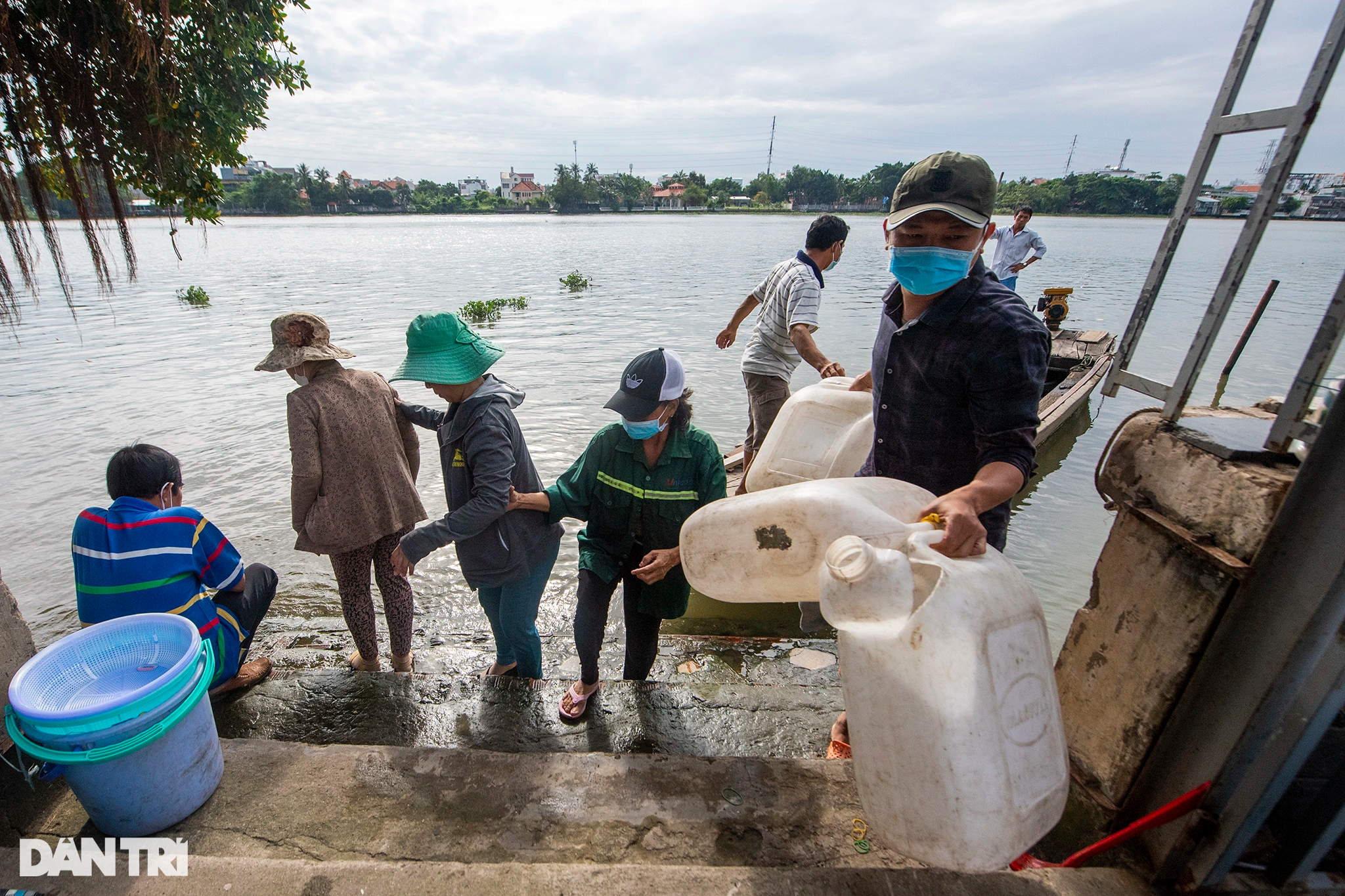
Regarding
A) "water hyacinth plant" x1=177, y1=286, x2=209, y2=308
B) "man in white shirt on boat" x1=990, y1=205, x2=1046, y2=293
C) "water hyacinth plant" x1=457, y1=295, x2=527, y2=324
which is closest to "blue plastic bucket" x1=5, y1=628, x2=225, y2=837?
"man in white shirt on boat" x1=990, y1=205, x2=1046, y2=293

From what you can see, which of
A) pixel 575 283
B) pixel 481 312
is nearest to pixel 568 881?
pixel 481 312

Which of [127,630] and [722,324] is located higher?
[127,630]

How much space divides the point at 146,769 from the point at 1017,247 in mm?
10088

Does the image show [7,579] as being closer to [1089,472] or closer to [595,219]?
[1089,472]

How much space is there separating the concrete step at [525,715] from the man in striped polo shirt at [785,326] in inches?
57.8

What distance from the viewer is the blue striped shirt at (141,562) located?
7.07 feet

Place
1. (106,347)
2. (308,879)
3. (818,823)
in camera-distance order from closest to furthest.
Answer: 1. (308,879)
2. (818,823)
3. (106,347)

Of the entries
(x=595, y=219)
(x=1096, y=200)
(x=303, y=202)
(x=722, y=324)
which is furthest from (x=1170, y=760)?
(x=303, y=202)

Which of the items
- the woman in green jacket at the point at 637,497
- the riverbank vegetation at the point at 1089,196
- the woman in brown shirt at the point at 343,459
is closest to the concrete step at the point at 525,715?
the woman in green jacket at the point at 637,497

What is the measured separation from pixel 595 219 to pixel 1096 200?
195 feet

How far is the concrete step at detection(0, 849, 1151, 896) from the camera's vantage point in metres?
1.50

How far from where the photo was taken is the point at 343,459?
8.64ft

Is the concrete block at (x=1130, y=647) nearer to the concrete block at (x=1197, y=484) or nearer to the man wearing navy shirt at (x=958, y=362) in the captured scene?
the concrete block at (x=1197, y=484)

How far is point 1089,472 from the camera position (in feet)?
25.6
